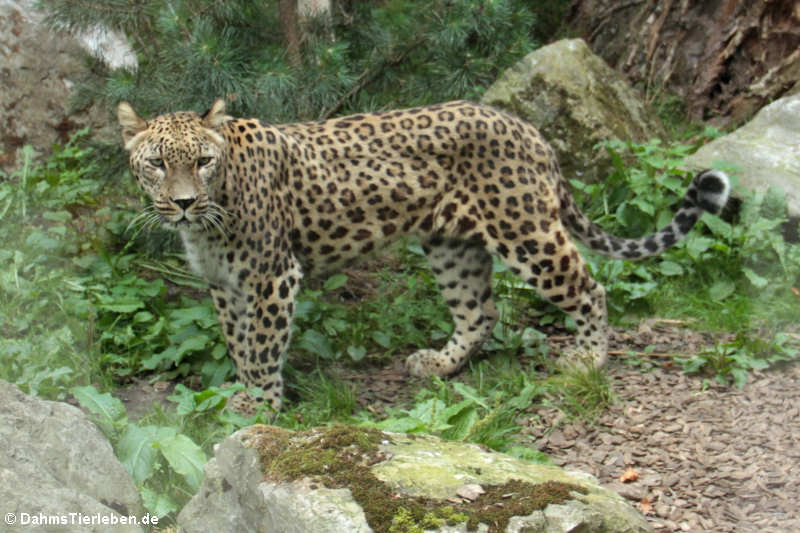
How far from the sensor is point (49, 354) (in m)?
6.14

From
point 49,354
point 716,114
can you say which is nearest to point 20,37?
point 49,354

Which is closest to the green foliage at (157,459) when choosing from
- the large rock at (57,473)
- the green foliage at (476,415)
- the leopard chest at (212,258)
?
the large rock at (57,473)

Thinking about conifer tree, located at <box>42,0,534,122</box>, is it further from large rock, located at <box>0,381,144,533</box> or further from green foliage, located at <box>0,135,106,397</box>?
large rock, located at <box>0,381,144,533</box>

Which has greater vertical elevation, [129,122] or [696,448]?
[129,122]

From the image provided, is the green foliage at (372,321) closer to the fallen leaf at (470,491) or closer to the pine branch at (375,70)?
the pine branch at (375,70)

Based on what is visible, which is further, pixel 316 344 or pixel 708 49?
pixel 708 49

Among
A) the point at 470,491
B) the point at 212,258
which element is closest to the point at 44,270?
the point at 212,258

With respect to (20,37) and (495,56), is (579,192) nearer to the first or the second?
(495,56)

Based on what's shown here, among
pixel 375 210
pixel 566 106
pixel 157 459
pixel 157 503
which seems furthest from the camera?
pixel 566 106

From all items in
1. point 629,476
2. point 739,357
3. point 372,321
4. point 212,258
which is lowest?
point 629,476

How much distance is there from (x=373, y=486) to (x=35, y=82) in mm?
7697

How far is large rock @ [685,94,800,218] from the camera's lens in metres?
8.07

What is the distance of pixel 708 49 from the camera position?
1002cm

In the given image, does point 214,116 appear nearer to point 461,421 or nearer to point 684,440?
point 461,421
